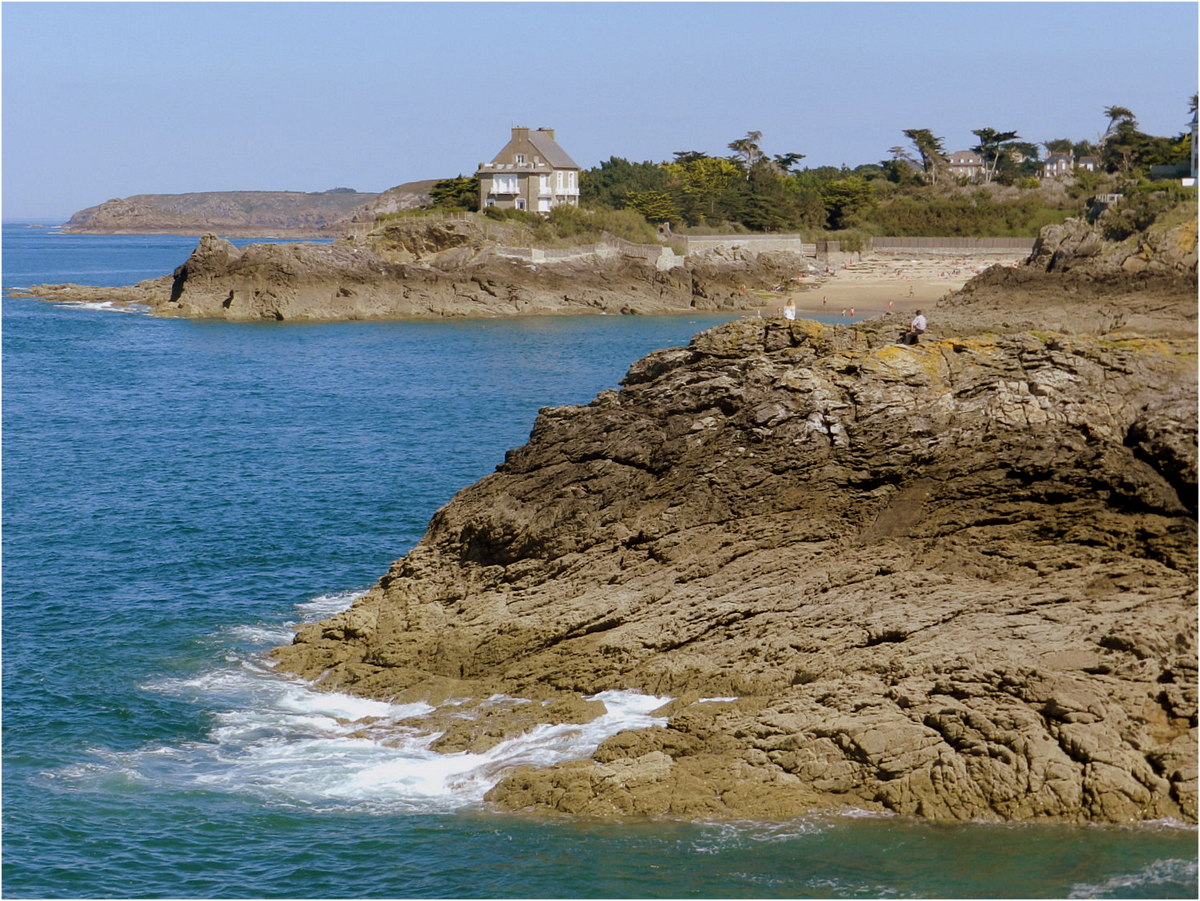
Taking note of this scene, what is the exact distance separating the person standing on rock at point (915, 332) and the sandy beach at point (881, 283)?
4496cm

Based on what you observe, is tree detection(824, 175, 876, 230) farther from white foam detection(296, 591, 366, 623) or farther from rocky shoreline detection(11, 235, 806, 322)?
white foam detection(296, 591, 366, 623)

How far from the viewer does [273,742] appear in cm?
1869

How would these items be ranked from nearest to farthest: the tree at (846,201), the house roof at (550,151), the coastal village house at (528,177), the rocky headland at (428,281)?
1. the rocky headland at (428,281)
2. the coastal village house at (528,177)
3. the house roof at (550,151)
4. the tree at (846,201)

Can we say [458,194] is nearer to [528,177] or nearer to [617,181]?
[528,177]

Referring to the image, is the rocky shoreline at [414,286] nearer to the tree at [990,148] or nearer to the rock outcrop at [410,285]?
the rock outcrop at [410,285]

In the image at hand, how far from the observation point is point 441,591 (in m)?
21.8

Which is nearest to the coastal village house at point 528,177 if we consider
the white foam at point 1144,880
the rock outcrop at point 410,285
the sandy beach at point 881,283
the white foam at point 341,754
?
the rock outcrop at point 410,285

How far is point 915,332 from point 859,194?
88005mm

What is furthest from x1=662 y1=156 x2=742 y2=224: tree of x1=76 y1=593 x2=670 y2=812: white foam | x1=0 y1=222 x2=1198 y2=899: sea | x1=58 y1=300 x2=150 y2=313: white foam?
x1=76 y1=593 x2=670 y2=812: white foam

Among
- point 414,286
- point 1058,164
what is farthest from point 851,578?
point 1058,164

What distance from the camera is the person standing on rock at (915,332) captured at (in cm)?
2084

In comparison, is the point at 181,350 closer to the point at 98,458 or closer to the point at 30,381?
the point at 30,381

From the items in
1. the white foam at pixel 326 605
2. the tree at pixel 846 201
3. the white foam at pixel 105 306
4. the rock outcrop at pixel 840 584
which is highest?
the tree at pixel 846 201

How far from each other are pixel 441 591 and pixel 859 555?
7.01m
